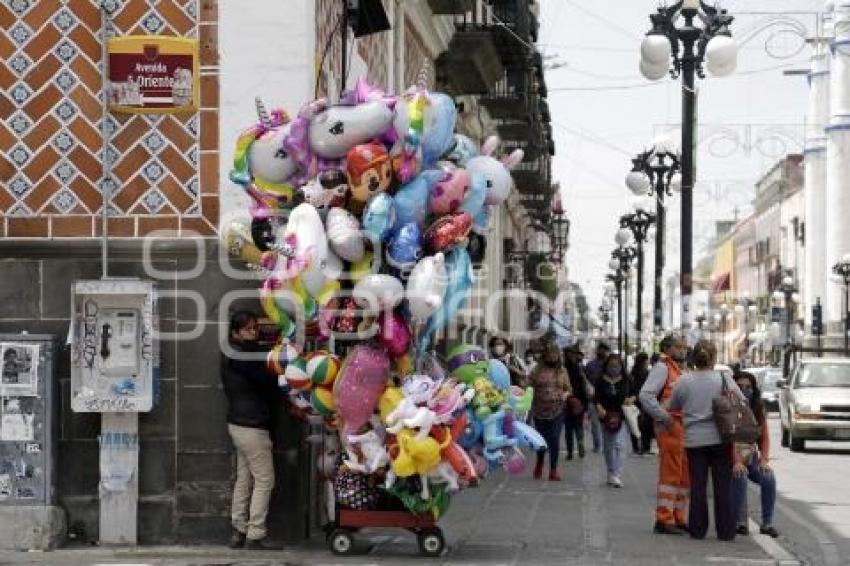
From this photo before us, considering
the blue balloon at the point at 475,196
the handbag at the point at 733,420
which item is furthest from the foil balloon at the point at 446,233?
the handbag at the point at 733,420

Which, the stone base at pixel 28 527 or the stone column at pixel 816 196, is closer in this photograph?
the stone base at pixel 28 527

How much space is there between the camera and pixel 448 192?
38.7 ft

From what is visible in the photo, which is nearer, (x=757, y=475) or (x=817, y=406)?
(x=757, y=475)

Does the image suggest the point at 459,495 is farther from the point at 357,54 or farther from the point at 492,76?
the point at 492,76

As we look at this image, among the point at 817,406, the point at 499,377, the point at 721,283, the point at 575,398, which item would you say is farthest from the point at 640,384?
the point at 721,283

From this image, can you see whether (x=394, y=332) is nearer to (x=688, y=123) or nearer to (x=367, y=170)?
(x=367, y=170)

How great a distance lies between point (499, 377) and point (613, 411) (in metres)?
8.28

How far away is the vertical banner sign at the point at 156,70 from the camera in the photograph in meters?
12.8

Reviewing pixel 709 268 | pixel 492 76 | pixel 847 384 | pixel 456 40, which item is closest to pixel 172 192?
pixel 456 40

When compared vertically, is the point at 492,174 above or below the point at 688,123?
below

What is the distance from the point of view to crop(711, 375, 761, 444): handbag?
13484mm

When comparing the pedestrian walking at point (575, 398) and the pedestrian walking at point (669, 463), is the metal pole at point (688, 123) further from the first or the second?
the pedestrian walking at point (669, 463)

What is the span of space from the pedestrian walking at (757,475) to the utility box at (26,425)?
220 inches

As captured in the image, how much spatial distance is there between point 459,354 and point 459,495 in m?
5.67
